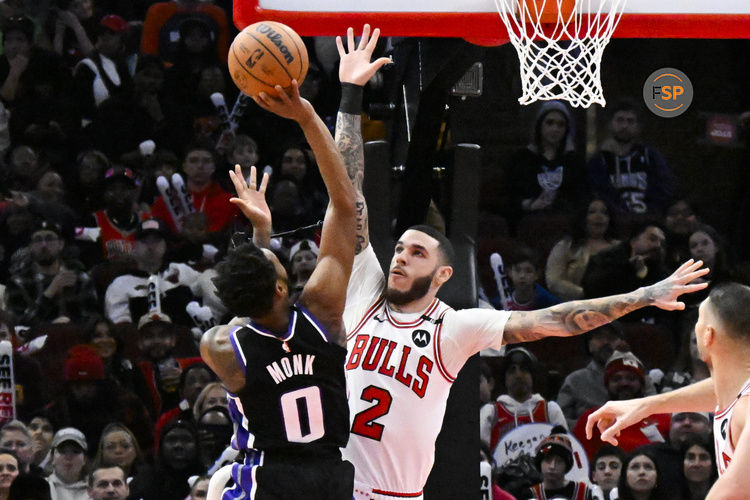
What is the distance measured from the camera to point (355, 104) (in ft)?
18.1

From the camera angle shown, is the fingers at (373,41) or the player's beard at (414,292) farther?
the player's beard at (414,292)

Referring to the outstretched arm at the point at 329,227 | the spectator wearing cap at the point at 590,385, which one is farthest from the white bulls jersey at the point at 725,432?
the spectator wearing cap at the point at 590,385

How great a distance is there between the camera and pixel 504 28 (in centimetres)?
588

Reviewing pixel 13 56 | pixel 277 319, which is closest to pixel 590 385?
pixel 277 319

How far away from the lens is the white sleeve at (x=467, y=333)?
568 centimetres

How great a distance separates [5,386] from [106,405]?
776 mm

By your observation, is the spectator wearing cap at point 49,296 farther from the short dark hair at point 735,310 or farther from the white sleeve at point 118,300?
the short dark hair at point 735,310

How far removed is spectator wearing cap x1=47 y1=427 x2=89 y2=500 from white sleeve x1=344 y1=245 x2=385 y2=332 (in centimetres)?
300

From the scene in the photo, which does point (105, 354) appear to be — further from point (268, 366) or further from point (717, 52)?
point (717, 52)

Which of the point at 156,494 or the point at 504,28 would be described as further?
the point at 156,494

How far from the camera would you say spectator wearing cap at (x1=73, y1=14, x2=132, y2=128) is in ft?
36.5

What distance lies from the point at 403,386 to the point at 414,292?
466 mm

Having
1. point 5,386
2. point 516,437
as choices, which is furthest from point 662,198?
point 5,386

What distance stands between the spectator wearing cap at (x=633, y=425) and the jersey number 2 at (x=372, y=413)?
329 cm
